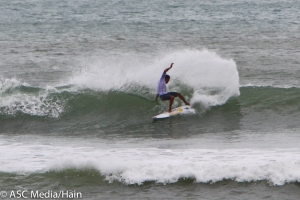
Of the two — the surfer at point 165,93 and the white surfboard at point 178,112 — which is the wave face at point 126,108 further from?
the surfer at point 165,93

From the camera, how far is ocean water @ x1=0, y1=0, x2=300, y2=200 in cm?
1054

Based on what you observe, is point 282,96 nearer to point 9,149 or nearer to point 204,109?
point 204,109

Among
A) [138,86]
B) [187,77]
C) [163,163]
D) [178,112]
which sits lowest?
[163,163]

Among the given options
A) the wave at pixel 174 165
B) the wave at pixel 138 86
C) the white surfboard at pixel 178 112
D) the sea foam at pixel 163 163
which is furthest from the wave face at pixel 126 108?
the wave at pixel 174 165

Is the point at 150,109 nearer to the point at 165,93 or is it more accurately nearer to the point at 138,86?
the point at 165,93

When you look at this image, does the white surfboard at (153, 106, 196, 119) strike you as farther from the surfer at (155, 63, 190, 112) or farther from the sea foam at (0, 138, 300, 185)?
the sea foam at (0, 138, 300, 185)

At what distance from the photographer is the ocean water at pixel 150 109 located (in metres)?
10.5

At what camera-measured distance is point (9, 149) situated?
13.1m

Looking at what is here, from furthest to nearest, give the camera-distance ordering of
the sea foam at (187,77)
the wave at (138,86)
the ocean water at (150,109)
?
the sea foam at (187,77) → the wave at (138,86) → the ocean water at (150,109)

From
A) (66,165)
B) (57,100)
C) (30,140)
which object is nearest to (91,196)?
(66,165)

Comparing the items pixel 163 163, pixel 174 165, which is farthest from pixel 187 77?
pixel 174 165

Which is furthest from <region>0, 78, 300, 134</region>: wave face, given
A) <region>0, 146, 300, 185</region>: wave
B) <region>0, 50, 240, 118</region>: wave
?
<region>0, 146, 300, 185</region>: wave

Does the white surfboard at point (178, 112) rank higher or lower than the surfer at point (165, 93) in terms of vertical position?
lower

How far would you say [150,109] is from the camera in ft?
56.4
